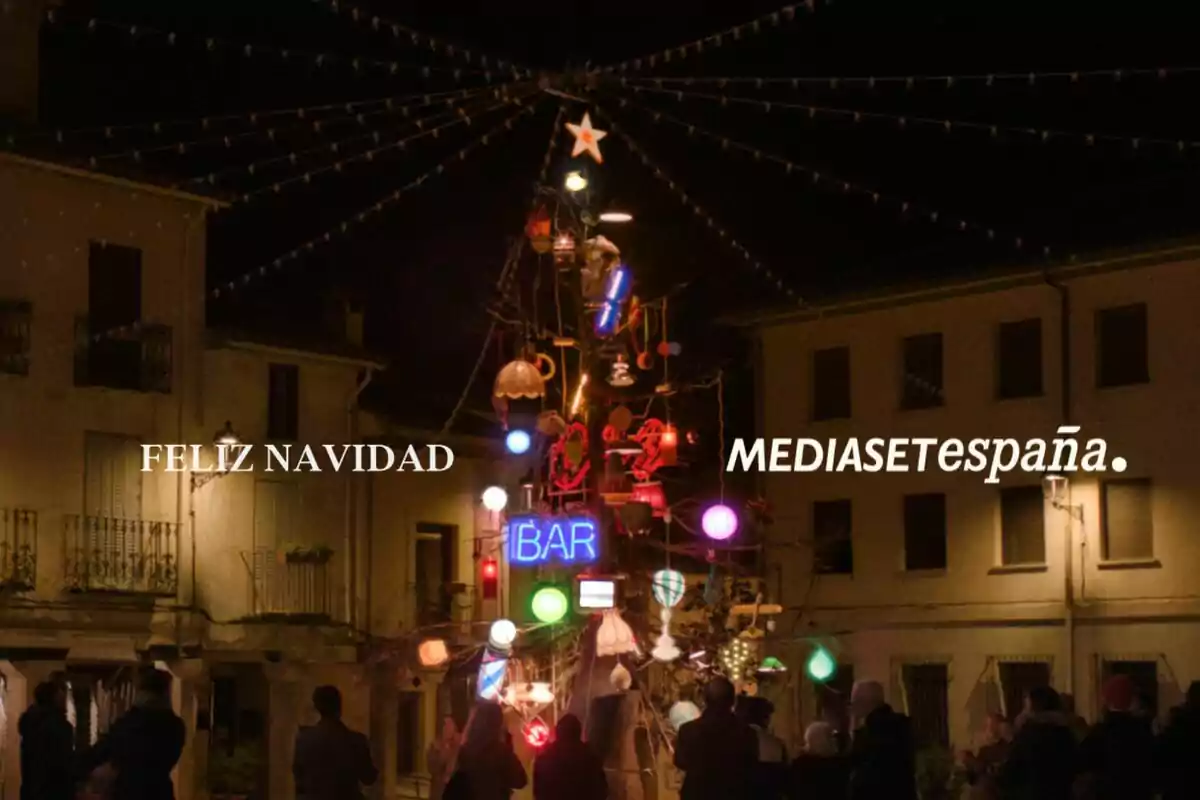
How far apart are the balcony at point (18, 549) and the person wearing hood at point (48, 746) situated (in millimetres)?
10195

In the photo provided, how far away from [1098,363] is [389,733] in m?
12.6

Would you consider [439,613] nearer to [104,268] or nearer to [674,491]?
[674,491]

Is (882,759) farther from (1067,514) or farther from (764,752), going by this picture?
(1067,514)

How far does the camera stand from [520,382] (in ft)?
70.1

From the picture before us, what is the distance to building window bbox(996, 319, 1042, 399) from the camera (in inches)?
1244

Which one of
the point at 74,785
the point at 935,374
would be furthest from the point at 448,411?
the point at 74,785

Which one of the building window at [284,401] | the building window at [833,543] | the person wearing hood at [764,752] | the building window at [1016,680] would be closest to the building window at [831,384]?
the building window at [833,543]

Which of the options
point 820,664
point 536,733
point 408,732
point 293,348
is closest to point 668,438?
point 536,733

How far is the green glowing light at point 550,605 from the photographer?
21.1 m

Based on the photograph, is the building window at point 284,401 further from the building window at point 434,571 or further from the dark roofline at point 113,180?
the building window at point 434,571

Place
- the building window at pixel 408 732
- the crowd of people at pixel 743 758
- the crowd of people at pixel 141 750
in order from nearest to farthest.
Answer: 1. the crowd of people at pixel 141 750
2. the crowd of people at pixel 743 758
3. the building window at pixel 408 732

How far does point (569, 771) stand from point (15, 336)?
1700 centimetres

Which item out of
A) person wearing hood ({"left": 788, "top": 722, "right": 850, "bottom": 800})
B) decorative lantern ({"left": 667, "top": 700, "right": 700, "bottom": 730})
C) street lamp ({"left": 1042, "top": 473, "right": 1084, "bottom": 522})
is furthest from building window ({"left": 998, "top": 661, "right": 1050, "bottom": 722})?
person wearing hood ({"left": 788, "top": 722, "right": 850, "bottom": 800})

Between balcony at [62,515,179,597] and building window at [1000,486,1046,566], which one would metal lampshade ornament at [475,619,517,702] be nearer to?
balcony at [62,515,179,597]
